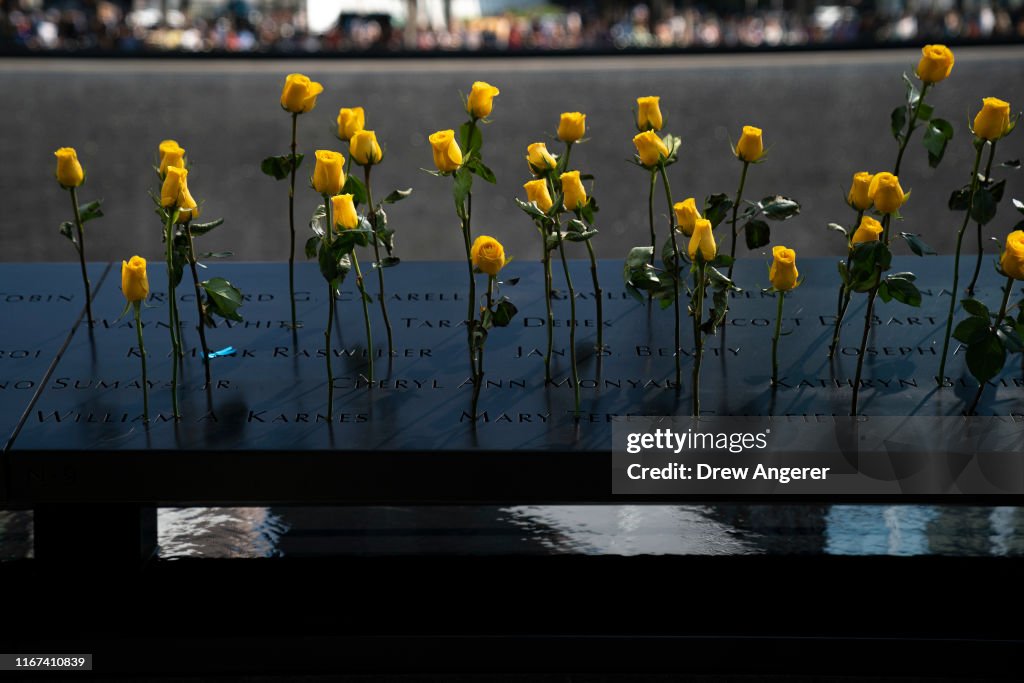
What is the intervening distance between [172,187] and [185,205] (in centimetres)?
7

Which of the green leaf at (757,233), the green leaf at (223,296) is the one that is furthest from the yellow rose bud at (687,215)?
the green leaf at (223,296)

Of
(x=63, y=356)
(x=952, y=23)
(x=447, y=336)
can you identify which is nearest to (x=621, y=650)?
(x=447, y=336)

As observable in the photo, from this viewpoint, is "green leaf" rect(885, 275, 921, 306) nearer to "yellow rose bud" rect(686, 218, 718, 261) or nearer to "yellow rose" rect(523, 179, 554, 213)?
"yellow rose bud" rect(686, 218, 718, 261)

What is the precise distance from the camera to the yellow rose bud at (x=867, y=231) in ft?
6.16

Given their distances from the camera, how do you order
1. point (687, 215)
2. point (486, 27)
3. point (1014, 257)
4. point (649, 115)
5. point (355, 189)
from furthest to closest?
point (486, 27)
point (649, 115)
point (355, 189)
point (687, 215)
point (1014, 257)

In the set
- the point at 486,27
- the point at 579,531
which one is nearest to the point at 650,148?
the point at 579,531

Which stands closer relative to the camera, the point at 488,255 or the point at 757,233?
the point at 488,255

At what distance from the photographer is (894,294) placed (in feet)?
6.40

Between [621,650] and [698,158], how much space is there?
501 cm

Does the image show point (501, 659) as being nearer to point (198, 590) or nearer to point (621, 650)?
point (621, 650)

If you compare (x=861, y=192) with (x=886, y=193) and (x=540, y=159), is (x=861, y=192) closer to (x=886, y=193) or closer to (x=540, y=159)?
(x=886, y=193)

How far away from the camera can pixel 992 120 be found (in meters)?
1.88

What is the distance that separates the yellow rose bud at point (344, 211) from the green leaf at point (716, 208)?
60cm

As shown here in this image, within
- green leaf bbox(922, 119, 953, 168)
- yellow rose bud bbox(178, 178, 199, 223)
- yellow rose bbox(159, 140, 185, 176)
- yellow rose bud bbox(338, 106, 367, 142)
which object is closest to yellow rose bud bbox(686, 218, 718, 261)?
green leaf bbox(922, 119, 953, 168)
